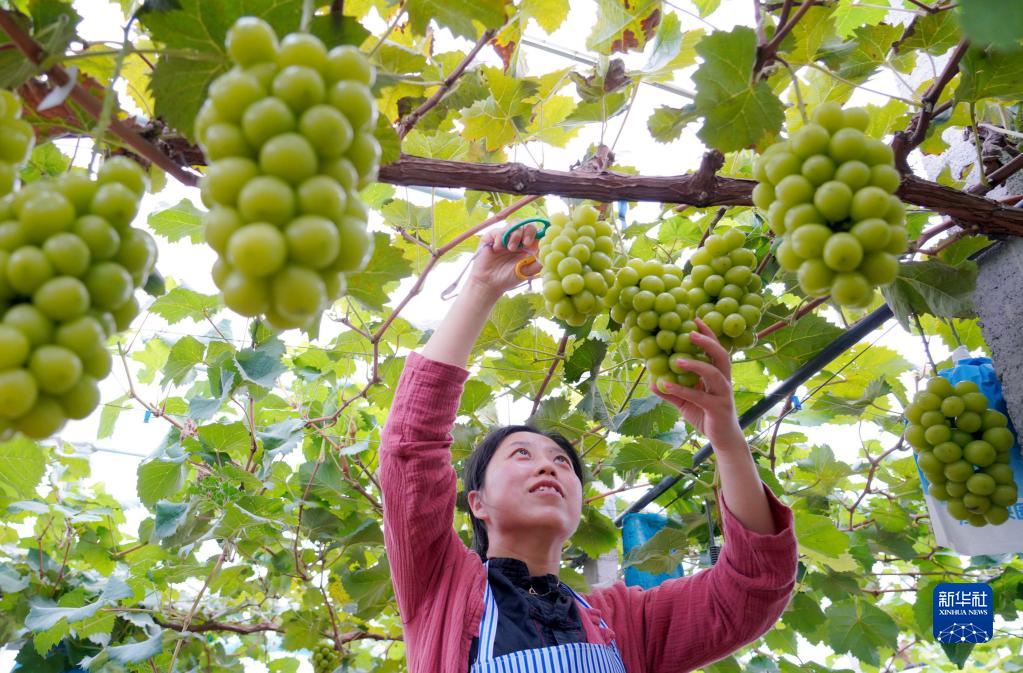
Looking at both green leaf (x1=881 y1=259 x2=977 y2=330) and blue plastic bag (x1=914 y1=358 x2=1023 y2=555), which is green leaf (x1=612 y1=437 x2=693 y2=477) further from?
green leaf (x1=881 y1=259 x2=977 y2=330)

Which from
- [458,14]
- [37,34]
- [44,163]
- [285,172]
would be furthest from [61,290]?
[44,163]

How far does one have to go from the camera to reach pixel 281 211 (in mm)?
533

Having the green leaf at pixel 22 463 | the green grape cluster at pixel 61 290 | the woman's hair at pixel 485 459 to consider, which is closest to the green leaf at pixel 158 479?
the green leaf at pixel 22 463

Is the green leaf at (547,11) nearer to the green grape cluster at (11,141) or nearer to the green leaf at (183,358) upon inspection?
the green grape cluster at (11,141)

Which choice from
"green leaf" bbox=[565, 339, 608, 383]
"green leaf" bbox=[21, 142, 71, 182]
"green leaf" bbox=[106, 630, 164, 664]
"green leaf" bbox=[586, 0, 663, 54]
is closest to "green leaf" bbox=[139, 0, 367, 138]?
"green leaf" bbox=[21, 142, 71, 182]

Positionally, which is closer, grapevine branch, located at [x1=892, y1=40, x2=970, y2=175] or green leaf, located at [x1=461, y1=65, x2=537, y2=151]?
grapevine branch, located at [x1=892, y1=40, x2=970, y2=175]

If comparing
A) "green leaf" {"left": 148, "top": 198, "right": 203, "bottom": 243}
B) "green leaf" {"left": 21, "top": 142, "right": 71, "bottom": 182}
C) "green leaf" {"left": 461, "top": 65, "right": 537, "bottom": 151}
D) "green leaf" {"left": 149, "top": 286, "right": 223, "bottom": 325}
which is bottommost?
"green leaf" {"left": 21, "top": 142, "right": 71, "bottom": 182}

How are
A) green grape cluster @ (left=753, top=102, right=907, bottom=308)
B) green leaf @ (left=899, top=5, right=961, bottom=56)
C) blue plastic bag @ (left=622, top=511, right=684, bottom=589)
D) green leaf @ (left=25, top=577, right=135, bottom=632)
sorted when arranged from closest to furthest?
green grape cluster @ (left=753, top=102, right=907, bottom=308) → green leaf @ (left=899, top=5, right=961, bottom=56) → green leaf @ (left=25, top=577, right=135, bottom=632) → blue plastic bag @ (left=622, top=511, right=684, bottom=589)

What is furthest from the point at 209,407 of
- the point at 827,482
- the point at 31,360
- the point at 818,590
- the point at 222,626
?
the point at 818,590

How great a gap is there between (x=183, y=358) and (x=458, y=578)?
A: 132 centimetres

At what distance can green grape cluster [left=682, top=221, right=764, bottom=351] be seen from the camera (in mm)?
1314

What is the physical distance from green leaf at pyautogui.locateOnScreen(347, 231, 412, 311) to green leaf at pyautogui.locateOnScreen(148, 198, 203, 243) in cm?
76

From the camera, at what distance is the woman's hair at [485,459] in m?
2.19

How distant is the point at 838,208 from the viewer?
0.80m
